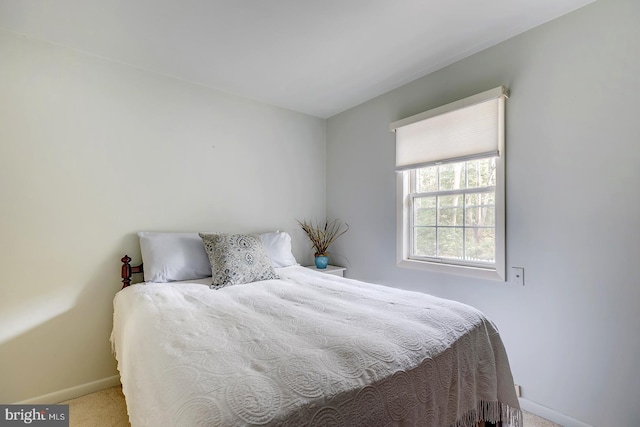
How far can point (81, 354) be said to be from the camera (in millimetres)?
2215

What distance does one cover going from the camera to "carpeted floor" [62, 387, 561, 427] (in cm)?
187

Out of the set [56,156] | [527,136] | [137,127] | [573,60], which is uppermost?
[573,60]

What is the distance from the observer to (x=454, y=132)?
7.75 feet

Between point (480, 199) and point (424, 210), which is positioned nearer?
point (480, 199)

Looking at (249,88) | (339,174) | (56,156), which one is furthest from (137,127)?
(339,174)

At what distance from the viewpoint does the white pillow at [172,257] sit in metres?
2.28

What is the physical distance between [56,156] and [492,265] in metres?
3.25

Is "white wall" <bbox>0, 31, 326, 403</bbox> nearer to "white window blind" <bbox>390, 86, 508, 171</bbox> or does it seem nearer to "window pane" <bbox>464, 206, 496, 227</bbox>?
"white window blind" <bbox>390, 86, 508, 171</bbox>

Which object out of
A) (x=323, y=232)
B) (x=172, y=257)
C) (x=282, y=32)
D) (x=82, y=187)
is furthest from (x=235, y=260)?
(x=282, y=32)

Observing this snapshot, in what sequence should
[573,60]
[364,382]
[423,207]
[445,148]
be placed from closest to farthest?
[364,382] → [573,60] → [445,148] → [423,207]

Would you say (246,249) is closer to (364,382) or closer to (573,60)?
(364,382)

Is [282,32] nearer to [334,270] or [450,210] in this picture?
[450,210]

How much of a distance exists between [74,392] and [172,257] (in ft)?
3.79

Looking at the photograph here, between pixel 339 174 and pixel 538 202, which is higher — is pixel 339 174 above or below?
above
